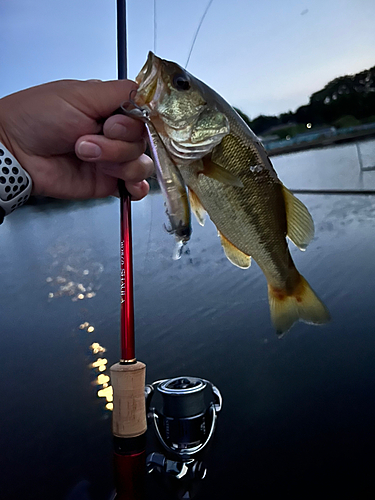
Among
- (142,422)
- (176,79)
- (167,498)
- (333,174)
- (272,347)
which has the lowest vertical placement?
(167,498)

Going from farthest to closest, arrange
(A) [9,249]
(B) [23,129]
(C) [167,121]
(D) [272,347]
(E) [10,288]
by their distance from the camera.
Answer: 1. (A) [9,249]
2. (E) [10,288]
3. (D) [272,347]
4. (B) [23,129]
5. (C) [167,121]

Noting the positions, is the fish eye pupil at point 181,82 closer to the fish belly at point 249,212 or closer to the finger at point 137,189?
the fish belly at point 249,212

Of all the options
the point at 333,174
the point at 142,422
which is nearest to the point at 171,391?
the point at 142,422

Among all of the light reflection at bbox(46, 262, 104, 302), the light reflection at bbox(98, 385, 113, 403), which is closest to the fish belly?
the light reflection at bbox(98, 385, 113, 403)

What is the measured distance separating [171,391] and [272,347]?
2.35 feet

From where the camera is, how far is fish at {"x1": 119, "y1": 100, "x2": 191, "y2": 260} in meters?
0.73

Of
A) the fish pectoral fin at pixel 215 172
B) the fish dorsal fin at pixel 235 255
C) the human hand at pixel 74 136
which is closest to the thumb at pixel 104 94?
the human hand at pixel 74 136

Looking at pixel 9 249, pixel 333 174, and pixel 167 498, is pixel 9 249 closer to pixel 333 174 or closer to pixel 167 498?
pixel 167 498

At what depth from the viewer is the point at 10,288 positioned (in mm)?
2555

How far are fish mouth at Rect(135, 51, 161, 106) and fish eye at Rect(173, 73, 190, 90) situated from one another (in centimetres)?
3

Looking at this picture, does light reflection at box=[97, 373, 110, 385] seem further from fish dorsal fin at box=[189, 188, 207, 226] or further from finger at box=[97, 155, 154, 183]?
fish dorsal fin at box=[189, 188, 207, 226]

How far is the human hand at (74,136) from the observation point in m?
0.89

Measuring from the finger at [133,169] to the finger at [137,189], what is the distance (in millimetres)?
24

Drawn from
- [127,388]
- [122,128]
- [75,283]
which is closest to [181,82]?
[122,128]
